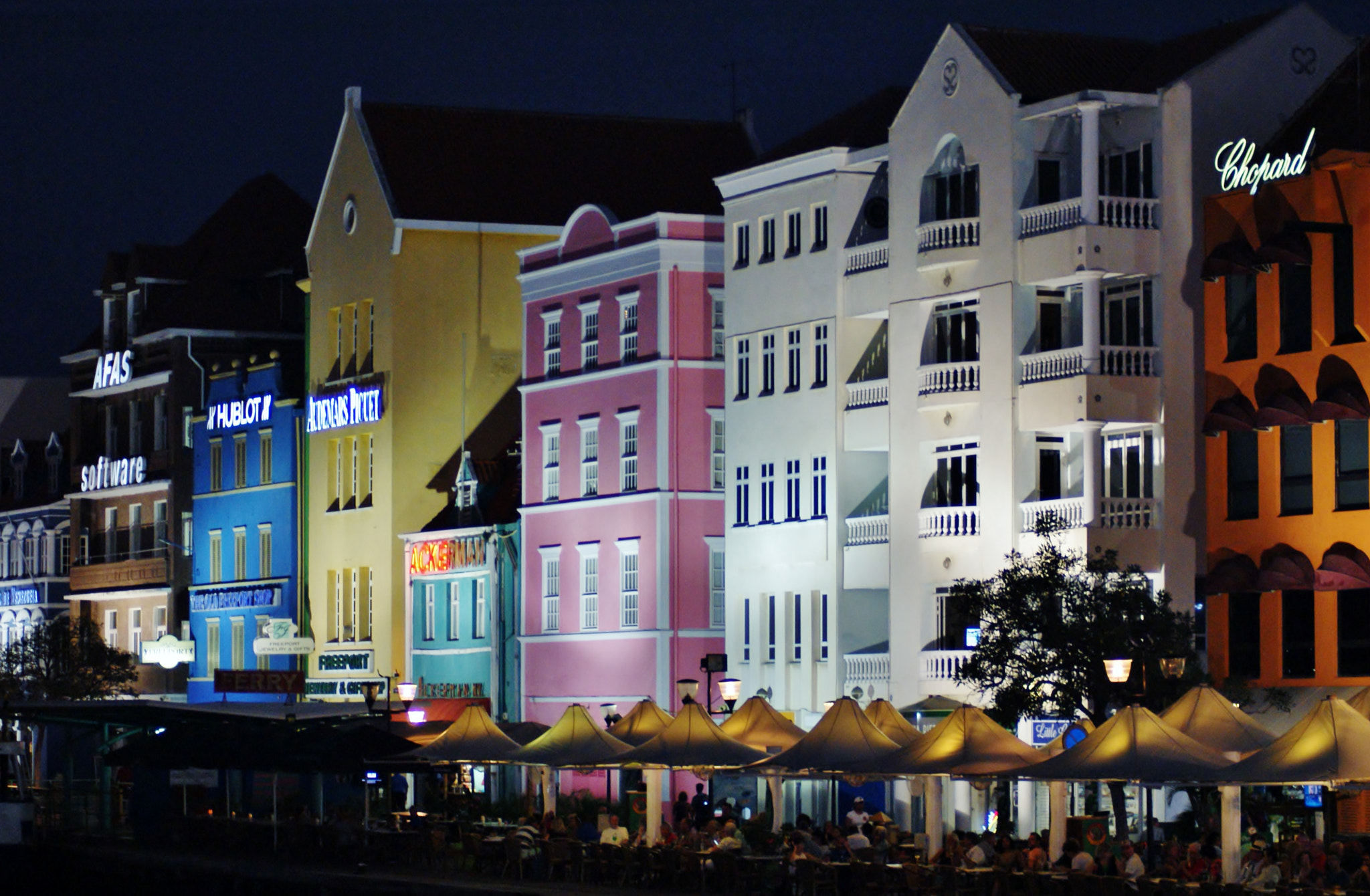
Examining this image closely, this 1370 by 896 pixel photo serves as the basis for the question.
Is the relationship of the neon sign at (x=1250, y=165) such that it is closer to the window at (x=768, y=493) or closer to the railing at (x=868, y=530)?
the railing at (x=868, y=530)

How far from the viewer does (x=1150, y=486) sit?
193 ft

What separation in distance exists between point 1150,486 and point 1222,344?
10.5ft

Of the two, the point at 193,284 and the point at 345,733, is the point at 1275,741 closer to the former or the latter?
the point at 345,733

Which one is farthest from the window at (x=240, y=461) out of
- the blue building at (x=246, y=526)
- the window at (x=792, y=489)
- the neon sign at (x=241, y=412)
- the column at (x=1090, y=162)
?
the column at (x=1090, y=162)

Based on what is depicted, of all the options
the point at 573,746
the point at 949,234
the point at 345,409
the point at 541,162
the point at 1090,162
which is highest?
the point at 541,162

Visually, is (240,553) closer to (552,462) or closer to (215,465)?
(215,465)

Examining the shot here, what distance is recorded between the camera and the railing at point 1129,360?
58.5 metres

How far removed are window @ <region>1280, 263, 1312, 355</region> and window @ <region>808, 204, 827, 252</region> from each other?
13817 mm

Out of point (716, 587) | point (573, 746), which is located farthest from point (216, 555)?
point (573, 746)

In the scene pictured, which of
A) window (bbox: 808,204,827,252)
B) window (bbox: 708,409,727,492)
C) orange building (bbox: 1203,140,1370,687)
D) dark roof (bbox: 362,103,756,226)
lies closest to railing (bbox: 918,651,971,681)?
orange building (bbox: 1203,140,1370,687)

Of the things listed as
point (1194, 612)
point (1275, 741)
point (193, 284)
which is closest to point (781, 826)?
point (1194, 612)

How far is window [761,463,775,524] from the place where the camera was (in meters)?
69.6

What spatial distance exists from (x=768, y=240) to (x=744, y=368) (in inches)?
129

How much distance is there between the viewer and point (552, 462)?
258ft
